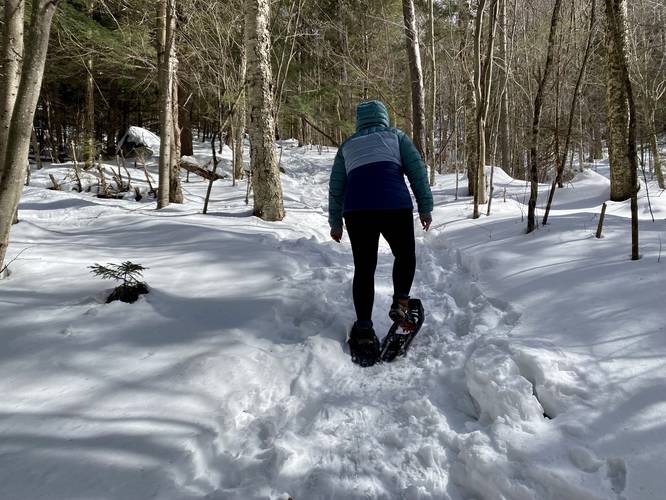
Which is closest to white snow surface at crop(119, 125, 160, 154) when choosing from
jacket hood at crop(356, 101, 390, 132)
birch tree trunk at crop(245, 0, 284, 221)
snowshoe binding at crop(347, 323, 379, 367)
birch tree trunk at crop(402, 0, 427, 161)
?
birch tree trunk at crop(402, 0, 427, 161)

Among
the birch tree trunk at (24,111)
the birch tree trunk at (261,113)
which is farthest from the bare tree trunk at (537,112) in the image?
the birch tree trunk at (24,111)

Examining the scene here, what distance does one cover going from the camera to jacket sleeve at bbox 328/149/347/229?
2.92 meters

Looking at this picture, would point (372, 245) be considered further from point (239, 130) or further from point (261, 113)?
point (239, 130)

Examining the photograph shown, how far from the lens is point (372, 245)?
2713mm

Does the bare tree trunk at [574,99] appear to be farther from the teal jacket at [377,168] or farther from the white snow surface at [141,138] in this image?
the white snow surface at [141,138]

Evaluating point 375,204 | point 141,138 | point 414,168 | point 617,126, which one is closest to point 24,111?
point 375,204

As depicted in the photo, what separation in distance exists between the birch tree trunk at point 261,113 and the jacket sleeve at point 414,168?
12.3 ft

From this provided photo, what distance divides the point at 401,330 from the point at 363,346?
31 cm

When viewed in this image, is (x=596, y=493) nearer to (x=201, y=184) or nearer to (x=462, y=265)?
(x=462, y=265)

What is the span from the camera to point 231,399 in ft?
6.77

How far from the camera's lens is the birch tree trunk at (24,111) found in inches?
112

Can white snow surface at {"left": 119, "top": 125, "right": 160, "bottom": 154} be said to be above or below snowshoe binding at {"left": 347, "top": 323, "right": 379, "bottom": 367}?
above

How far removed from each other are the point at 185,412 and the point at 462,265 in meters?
3.20

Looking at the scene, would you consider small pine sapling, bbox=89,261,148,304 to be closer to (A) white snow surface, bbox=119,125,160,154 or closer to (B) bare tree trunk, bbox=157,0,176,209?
(B) bare tree trunk, bbox=157,0,176,209
